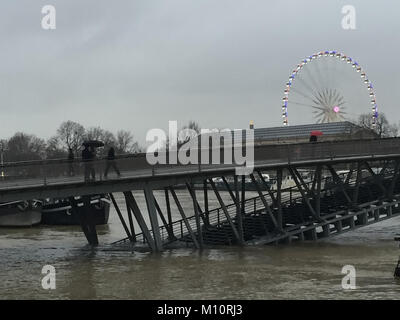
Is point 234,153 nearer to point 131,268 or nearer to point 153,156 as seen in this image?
point 153,156

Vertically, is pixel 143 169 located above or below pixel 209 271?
above

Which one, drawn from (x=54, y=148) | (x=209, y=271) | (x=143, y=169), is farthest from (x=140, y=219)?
(x=54, y=148)

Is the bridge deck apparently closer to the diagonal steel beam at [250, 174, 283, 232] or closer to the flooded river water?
the diagonal steel beam at [250, 174, 283, 232]

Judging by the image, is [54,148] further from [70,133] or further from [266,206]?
[266,206]

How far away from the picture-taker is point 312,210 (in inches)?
1320

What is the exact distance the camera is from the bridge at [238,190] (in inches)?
1110

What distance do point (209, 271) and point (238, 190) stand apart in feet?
25.4

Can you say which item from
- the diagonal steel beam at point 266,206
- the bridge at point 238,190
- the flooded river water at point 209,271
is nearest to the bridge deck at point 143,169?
the bridge at point 238,190

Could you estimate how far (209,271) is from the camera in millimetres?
26391

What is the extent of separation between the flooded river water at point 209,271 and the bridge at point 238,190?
1054 millimetres

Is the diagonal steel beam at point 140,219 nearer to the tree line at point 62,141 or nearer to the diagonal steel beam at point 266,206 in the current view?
the diagonal steel beam at point 266,206

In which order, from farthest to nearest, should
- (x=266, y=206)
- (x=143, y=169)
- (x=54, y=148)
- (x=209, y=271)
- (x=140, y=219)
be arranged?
(x=54, y=148) → (x=266, y=206) → (x=140, y=219) → (x=143, y=169) → (x=209, y=271)

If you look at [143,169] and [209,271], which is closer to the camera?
[209,271]
